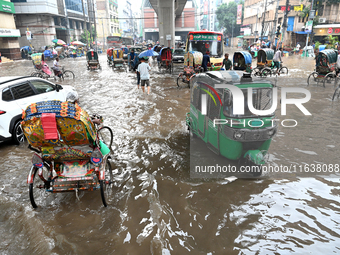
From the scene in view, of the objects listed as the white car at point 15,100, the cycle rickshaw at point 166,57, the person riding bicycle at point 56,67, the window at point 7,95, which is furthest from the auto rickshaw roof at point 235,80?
the cycle rickshaw at point 166,57

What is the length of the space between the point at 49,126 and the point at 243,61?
12.7 meters

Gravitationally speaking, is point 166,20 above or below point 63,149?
above

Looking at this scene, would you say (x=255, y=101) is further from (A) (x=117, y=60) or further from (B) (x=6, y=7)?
(B) (x=6, y=7)

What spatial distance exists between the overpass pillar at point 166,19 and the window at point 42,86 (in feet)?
69.0

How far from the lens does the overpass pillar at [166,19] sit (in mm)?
25078

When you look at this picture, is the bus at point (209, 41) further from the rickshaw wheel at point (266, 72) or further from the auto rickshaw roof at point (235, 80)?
the auto rickshaw roof at point (235, 80)

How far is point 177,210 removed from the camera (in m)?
3.78

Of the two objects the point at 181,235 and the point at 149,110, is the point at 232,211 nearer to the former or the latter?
the point at 181,235

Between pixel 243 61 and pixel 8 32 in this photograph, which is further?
pixel 8 32

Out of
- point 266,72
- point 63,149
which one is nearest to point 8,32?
point 266,72

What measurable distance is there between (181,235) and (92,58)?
20.0 meters

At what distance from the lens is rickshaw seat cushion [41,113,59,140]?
3207mm

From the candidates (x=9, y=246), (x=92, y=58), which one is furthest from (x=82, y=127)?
(x=92, y=58)

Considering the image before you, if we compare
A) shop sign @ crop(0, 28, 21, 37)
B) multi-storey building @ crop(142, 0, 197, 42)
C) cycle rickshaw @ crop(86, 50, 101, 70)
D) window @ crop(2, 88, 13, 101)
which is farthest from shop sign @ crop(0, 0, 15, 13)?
multi-storey building @ crop(142, 0, 197, 42)
